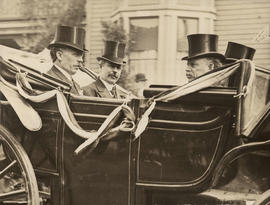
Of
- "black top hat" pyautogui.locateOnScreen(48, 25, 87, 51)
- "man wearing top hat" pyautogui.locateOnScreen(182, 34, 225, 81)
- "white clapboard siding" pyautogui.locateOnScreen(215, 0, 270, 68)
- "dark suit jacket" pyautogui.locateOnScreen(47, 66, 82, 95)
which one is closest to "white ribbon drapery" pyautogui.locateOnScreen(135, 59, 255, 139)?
"man wearing top hat" pyautogui.locateOnScreen(182, 34, 225, 81)

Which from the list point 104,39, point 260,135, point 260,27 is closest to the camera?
point 260,135

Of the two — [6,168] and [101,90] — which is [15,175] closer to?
[6,168]

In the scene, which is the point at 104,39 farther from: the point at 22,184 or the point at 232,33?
the point at 22,184

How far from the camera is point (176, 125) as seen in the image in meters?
3.89

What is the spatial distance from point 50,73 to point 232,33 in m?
1.61

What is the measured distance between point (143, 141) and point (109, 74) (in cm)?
72

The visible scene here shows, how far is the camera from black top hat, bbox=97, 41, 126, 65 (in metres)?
4.26

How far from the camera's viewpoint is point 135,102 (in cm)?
400

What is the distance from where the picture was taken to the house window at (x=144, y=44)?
14.0 feet

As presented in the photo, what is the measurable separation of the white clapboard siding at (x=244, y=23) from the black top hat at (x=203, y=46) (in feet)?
0.30

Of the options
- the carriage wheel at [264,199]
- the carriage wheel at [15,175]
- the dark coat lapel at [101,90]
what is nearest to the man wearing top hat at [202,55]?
the dark coat lapel at [101,90]

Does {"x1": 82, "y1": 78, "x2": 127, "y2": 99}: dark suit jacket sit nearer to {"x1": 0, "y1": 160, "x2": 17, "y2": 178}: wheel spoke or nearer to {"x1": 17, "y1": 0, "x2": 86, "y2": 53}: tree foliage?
{"x1": 17, "y1": 0, "x2": 86, "y2": 53}: tree foliage

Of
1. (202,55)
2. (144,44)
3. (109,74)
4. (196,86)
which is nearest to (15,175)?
(109,74)

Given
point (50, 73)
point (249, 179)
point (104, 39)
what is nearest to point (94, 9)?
point (104, 39)
